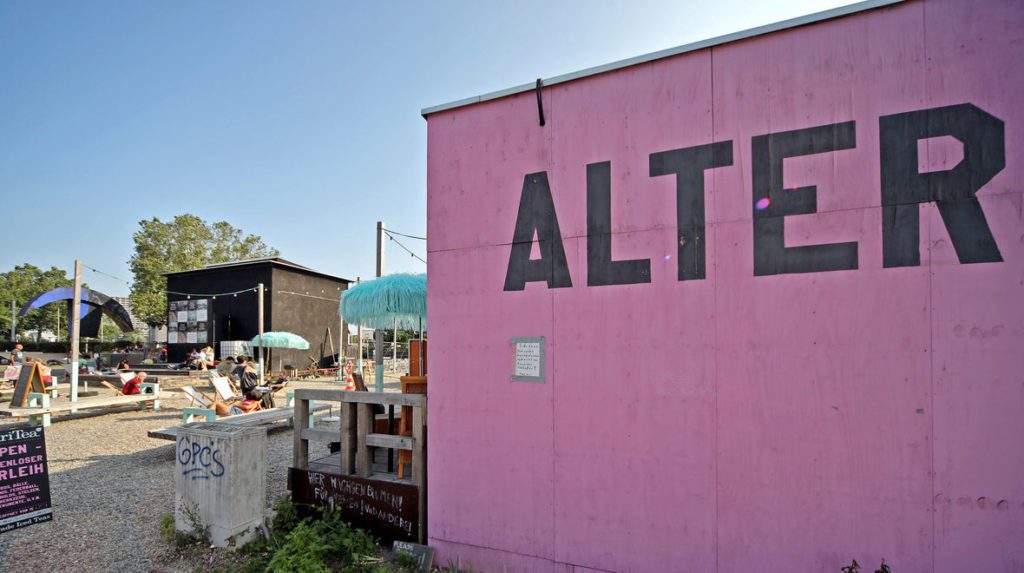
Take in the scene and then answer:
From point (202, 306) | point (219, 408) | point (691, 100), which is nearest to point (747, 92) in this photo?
point (691, 100)

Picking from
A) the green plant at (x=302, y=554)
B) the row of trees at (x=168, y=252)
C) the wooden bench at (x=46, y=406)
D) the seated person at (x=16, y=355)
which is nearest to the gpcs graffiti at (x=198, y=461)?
the green plant at (x=302, y=554)

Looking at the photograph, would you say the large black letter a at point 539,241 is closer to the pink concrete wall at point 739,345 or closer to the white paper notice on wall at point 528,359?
the pink concrete wall at point 739,345

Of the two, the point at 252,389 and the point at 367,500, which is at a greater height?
the point at 252,389

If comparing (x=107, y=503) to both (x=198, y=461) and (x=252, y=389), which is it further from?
(x=252, y=389)

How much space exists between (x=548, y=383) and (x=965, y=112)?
10.6 feet

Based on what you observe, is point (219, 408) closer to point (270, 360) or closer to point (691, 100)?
point (691, 100)

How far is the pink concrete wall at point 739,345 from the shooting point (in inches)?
113

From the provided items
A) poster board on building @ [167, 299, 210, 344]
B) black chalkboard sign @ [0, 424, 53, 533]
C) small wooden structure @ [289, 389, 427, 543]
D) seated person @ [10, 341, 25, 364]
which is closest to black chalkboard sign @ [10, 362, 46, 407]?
black chalkboard sign @ [0, 424, 53, 533]

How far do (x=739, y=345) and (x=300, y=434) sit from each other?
14.3 ft

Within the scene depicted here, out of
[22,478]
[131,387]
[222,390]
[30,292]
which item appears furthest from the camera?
[30,292]

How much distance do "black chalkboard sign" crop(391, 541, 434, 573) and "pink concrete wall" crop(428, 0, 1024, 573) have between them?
11cm

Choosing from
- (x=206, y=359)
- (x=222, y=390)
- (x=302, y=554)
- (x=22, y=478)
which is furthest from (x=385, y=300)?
(x=206, y=359)

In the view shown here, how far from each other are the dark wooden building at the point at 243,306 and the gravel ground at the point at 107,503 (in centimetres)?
1460

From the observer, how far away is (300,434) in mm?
5086
